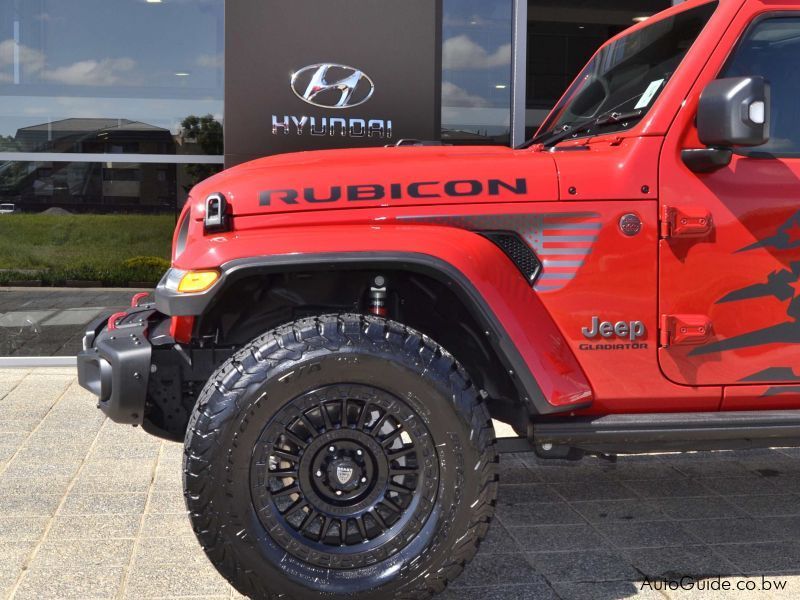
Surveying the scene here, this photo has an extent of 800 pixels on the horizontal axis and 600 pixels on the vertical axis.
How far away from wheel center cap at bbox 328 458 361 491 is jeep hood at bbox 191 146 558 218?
82 centimetres

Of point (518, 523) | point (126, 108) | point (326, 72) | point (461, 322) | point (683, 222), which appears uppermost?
point (326, 72)

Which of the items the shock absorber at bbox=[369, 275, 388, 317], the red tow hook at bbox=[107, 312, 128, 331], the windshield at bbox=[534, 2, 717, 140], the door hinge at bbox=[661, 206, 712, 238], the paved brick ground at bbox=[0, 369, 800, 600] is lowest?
the paved brick ground at bbox=[0, 369, 800, 600]

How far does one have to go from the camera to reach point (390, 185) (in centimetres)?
291

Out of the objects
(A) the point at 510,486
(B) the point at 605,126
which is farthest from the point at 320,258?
(A) the point at 510,486

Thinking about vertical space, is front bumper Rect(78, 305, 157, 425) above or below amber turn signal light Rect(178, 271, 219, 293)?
below

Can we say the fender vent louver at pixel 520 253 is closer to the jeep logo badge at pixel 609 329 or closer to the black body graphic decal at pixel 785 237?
the jeep logo badge at pixel 609 329

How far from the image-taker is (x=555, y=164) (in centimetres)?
296

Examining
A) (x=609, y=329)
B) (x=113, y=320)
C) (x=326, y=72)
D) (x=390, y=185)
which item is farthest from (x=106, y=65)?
(x=609, y=329)

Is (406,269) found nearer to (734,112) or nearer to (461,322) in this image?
(461,322)

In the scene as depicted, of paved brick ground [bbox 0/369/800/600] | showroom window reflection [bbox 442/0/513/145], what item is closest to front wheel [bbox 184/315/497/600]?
paved brick ground [bbox 0/369/800/600]

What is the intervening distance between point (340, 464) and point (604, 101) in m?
1.79

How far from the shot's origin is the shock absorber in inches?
118

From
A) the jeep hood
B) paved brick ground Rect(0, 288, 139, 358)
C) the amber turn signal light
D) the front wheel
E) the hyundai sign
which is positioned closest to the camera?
the front wheel

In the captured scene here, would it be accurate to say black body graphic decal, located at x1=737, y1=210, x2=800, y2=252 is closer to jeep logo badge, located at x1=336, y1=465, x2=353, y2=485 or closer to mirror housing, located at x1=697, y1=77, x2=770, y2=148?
mirror housing, located at x1=697, y1=77, x2=770, y2=148
